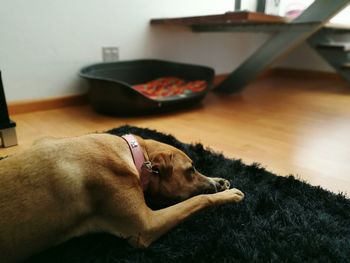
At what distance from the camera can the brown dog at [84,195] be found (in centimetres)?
89

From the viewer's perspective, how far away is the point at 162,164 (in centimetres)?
106

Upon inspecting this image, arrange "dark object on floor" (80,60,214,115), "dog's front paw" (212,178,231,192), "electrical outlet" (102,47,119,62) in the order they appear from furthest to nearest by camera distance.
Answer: "electrical outlet" (102,47,119,62) → "dark object on floor" (80,60,214,115) → "dog's front paw" (212,178,231,192)

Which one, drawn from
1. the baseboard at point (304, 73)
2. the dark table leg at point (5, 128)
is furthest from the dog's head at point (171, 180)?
the baseboard at point (304, 73)

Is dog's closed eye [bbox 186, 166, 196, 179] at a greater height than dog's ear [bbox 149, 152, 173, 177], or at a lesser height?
lesser

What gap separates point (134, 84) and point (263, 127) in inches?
53.6

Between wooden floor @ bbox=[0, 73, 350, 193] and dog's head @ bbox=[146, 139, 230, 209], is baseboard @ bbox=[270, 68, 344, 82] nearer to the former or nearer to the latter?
wooden floor @ bbox=[0, 73, 350, 193]

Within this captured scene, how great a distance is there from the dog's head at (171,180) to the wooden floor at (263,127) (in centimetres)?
49

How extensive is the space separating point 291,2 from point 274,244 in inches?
161

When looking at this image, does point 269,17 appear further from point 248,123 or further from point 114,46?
point 114,46

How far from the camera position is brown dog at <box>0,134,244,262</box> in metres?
0.89

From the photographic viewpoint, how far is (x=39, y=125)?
2.22 metres

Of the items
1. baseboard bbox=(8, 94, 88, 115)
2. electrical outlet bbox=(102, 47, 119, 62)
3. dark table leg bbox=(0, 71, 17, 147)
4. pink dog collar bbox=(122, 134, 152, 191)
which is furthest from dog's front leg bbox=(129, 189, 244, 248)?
electrical outlet bbox=(102, 47, 119, 62)

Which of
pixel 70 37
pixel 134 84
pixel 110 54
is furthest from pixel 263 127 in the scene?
pixel 70 37

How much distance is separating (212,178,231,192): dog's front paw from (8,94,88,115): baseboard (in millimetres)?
1809
